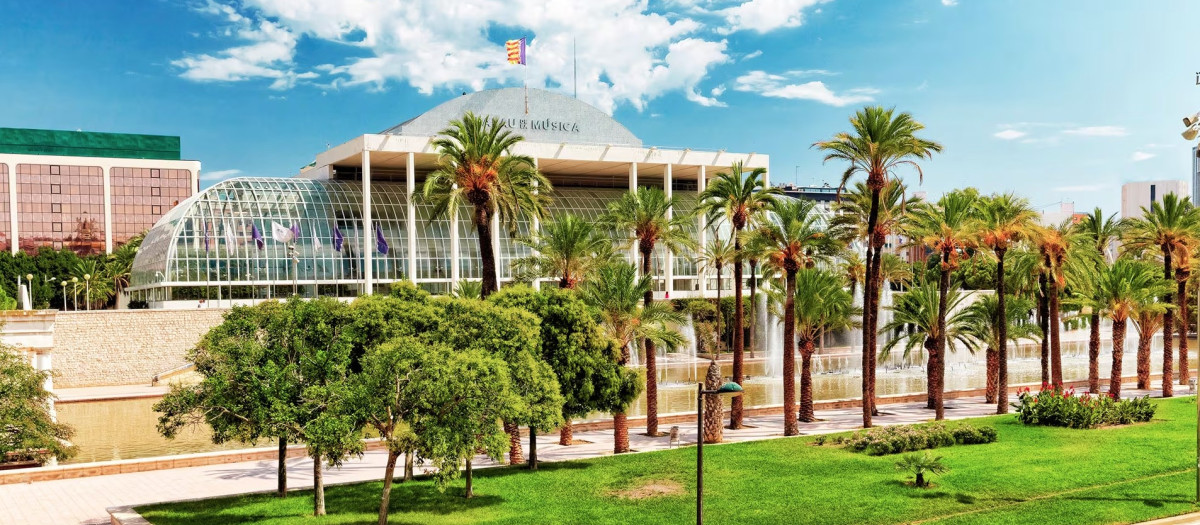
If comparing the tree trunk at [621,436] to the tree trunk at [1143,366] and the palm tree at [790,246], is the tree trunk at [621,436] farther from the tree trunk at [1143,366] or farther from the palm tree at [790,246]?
the tree trunk at [1143,366]

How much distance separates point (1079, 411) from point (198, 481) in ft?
87.3

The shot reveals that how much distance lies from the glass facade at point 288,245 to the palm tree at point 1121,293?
34.2 meters

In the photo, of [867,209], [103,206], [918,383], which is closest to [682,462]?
[867,209]

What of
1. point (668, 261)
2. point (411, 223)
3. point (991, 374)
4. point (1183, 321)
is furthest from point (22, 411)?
point (668, 261)

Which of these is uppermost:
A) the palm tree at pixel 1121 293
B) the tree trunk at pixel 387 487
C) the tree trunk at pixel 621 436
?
the palm tree at pixel 1121 293

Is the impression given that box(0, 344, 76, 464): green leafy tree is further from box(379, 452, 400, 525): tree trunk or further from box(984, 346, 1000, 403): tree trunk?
box(984, 346, 1000, 403): tree trunk

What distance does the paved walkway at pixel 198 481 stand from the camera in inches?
871

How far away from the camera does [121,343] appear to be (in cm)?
5541

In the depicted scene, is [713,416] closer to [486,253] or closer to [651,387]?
[651,387]

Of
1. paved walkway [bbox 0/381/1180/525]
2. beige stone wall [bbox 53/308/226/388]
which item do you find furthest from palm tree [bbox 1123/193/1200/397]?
beige stone wall [bbox 53/308/226/388]

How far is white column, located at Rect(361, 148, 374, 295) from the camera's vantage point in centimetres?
6650

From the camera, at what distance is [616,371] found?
26562mm

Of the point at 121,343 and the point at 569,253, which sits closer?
the point at 569,253

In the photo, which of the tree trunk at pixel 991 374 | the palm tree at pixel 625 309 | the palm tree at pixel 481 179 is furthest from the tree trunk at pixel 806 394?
the palm tree at pixel 481 179
